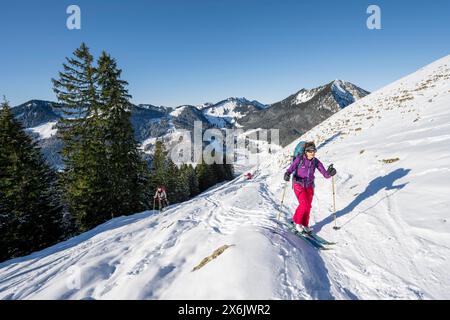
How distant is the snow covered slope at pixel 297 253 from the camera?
423 centimetres

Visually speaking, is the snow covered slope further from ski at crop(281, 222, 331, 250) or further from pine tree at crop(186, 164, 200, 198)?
pine tree at crop(186, 164, 200, 198)

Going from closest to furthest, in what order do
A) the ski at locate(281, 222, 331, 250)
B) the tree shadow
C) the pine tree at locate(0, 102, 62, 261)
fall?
the ski at locate(281, 222, 331, 250)
the tree shadow
the pine tree at locate(0, 102, 62, 261)

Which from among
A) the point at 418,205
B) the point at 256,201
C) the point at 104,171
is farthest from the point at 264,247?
the point at 104,171

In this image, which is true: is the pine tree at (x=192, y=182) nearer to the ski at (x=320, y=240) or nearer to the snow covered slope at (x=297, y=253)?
the snow covered slope at (x=297, y=253)

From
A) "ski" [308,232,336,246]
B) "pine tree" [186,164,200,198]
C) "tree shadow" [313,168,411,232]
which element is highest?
"tree shadow" [313,168,411,232]

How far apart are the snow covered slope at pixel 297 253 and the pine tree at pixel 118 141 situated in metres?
11.9

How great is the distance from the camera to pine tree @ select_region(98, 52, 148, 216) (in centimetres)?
2138

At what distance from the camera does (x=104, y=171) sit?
70.7 feet

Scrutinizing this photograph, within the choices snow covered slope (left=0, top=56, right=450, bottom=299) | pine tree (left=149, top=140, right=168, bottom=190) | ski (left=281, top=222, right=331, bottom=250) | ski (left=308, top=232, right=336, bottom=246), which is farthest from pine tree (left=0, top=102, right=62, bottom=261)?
pine tree (left=149, top=140, right=168, bottom=190)

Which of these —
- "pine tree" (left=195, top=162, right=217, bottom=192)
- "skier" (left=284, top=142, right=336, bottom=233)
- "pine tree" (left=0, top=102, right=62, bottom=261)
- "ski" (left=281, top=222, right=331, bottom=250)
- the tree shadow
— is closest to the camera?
"ski" (left=281, top=222, right=331, bottom=250)

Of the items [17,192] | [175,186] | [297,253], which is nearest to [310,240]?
[297,253]

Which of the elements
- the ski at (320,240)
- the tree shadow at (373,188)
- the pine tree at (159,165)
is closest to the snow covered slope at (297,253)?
the tree shadow at (373,188)

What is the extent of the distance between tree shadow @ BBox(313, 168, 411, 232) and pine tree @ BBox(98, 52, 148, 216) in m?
19.4
